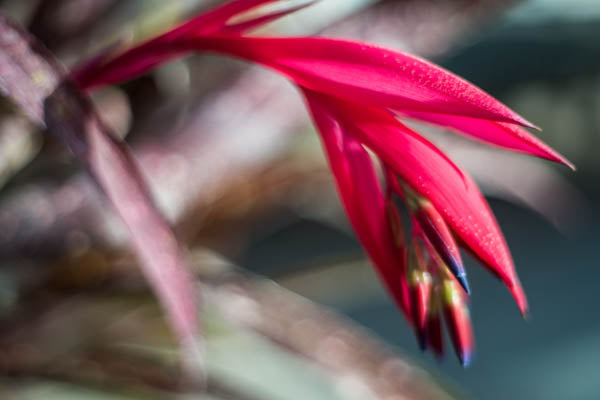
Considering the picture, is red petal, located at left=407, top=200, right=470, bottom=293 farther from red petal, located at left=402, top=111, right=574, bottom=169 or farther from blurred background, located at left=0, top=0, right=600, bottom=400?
blurred background, located at left=0, top=0, right=600, bottom=400

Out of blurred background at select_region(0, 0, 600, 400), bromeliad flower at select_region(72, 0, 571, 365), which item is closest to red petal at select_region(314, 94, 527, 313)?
bromeliad flower at select_region(72, 0, 571, 365)

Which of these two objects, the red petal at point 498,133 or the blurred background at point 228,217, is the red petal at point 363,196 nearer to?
the red petal at point 498,133

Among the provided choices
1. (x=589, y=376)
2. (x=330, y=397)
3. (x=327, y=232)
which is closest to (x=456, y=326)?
(x=330, y=397)

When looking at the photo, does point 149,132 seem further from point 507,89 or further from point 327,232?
point 507,89

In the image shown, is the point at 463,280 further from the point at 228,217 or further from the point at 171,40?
the point at 228,217

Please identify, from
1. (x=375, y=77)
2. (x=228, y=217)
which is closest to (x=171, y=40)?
(x=375, y=77)

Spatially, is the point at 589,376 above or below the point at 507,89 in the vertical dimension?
below
